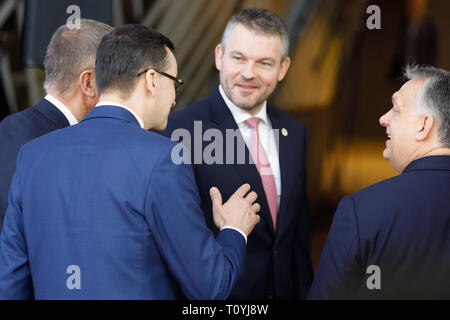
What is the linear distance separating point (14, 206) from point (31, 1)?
103 cm

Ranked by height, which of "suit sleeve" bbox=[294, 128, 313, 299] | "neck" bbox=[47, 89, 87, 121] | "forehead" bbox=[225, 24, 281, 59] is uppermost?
"forehead" bbox=[225, 24, 281, 59]

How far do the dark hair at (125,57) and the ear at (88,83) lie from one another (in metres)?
0.33

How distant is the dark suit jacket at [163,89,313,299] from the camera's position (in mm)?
2318

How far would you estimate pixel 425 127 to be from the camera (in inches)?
67.8

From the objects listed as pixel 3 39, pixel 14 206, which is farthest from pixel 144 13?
pixel 14 206

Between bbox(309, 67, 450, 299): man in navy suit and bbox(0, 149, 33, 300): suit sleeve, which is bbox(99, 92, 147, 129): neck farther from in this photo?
bbox(309, 67, 450, 299): man in navy suit

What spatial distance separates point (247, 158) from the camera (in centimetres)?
237

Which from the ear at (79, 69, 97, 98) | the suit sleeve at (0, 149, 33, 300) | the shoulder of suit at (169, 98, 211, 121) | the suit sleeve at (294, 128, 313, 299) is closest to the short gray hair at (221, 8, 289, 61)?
the shoulder of suit at (169, 98, 211, 121)

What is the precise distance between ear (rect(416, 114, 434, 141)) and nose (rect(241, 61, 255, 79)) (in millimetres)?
822

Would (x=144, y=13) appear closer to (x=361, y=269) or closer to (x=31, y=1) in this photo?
(x=31, y=1)

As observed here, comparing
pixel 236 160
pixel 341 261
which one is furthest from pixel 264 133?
pixel 341 261

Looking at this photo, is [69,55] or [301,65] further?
[301,65]

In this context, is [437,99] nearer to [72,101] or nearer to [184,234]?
[184,234]

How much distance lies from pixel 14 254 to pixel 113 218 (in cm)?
35
